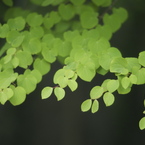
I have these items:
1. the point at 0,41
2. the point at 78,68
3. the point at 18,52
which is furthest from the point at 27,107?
the point at 78,68

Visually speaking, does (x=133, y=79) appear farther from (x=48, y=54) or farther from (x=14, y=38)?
(x=14, y=38)

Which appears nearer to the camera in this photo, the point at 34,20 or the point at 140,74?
the point at 140,74

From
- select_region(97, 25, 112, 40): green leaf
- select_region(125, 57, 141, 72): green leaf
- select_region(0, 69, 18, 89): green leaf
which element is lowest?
select_region(97, 25, 112, 40): green leaf

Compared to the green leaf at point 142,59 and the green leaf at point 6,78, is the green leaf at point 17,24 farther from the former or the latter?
the green leaf at point 142,59

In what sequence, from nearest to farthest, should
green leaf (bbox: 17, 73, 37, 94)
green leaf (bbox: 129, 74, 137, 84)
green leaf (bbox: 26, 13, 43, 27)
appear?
green leaf (bbox: 129, 74, 137, 84), green leaf (bbox: 17, 73, 37, 94), green leaf (bbox: 26, 13, 43, 27)

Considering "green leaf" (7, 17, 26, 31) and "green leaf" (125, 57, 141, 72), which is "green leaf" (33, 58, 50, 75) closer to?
"green leaf" (7, 17, 26, 31)

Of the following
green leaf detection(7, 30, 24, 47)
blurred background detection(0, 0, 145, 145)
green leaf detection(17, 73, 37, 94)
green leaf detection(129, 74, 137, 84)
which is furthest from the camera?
blurred background detection(0, 0, 145, 145)

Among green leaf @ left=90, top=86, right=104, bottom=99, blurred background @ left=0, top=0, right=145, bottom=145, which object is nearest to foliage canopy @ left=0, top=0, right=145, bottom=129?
green leaf @ left=90, top=86, right=104, bottom=99

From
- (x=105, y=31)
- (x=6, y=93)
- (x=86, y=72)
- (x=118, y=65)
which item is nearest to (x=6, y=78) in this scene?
(x=6, y=93)
